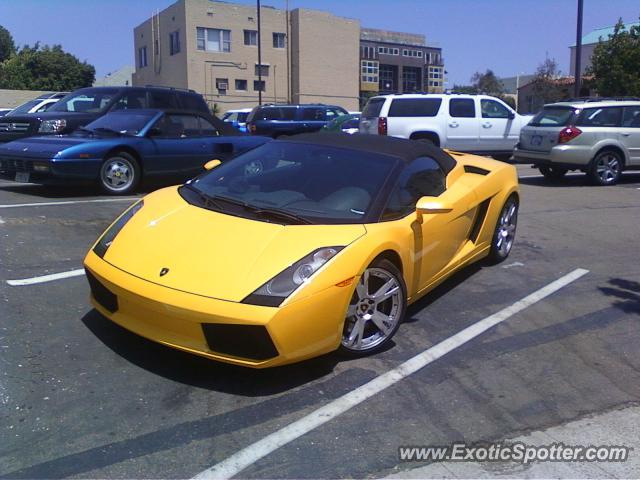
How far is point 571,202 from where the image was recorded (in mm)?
9930

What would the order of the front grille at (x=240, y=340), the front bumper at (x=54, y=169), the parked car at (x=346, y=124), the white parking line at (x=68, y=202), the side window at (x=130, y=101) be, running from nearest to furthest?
1. the front grille at (x=240, y=340)
2. the white parking line at (x=68, y=202)
3. the front bumper at (x=54, y=169)
4. the side window at (x=130, y=101)
5. the parked car at (x=346, y=124)

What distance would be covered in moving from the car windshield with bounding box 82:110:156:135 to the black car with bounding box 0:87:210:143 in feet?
4.45

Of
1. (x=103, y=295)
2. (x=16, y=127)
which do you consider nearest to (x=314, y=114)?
(x=16, y=127)

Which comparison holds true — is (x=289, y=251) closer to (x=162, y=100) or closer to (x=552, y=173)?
(x=162, y=100)

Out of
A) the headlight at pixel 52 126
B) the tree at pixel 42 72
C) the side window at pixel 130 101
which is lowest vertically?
the headlight at pixel 52 126

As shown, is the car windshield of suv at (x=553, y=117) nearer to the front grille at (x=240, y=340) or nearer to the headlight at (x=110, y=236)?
the headlight at (x=110, y=236)

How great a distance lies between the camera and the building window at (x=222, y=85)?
51.9 m

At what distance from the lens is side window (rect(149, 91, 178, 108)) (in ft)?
A: 38.0

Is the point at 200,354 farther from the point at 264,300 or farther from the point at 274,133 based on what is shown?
the point at 274,133

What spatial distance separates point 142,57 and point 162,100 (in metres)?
54.0

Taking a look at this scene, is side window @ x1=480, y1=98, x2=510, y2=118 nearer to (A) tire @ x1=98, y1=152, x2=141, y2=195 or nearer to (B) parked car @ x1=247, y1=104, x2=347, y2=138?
(B) parked car @ x1=247, y1=104, x2=347, y2=138

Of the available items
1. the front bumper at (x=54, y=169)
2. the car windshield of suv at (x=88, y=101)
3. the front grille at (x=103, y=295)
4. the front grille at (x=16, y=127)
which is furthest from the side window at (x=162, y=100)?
the front grille at (x=103, y=295)

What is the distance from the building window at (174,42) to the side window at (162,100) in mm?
43734

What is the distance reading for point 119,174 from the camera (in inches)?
359
